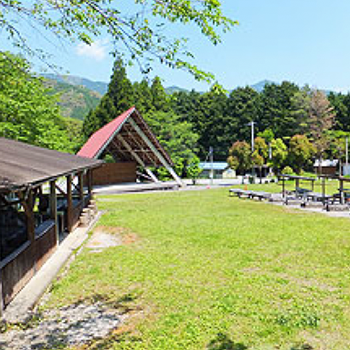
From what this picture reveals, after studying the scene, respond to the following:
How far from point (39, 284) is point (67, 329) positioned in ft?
6.00

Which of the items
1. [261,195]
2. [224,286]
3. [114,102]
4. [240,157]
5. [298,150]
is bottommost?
[224,286]

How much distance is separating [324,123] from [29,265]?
2014 inches

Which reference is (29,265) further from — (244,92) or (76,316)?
(244,92)

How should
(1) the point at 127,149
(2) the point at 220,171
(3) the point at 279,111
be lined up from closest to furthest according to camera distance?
(1) the point at 127,149 → (2) the point at 220,171 → (3) the point at 279,111

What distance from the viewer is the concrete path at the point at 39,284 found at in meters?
4.77

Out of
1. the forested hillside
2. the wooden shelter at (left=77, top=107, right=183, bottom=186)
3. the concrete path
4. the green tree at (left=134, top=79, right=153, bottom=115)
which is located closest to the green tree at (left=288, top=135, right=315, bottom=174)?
the forested hillside

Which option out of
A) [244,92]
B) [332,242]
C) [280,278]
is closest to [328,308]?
[280,278]

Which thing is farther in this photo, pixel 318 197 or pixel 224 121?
pixel 224 121

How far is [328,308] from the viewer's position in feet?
15.8

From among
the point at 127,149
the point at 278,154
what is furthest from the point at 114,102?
the point at 278,154

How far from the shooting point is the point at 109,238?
9.73 metres

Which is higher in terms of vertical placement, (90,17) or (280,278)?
(90,17)

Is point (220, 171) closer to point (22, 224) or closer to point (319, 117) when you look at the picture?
point (319, 117)

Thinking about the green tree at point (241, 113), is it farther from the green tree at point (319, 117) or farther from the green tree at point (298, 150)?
the green tree at point (298, 150)
